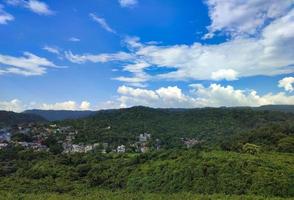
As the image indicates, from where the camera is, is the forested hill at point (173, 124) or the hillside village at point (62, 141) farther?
the forested hill at point (173, 124)

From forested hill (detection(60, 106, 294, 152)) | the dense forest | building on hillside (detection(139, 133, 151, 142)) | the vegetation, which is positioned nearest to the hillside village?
building on hillside (detection(139, 133, 151, 142))

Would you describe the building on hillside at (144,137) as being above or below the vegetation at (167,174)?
above

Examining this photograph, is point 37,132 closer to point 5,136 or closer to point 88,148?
point 5,136

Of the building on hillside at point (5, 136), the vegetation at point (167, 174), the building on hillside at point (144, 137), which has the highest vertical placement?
the building on hillside at point (5, 136)

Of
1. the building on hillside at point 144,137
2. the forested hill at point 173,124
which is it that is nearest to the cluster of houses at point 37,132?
the forested hill at point 173,124

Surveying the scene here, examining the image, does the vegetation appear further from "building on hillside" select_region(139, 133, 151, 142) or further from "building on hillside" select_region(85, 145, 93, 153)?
"building on hillside" select_region(139, 133, 151, 142)

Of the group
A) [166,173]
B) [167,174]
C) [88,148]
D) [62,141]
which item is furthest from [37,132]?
[167,174]

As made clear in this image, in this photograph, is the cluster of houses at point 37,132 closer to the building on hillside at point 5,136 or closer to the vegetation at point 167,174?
the building on hillside at point 5,136

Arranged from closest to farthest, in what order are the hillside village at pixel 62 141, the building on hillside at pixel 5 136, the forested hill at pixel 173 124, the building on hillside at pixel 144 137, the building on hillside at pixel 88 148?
the hillside village at pixel 62 141 → the building on hillside at pixel 88 148 → the building on hillside at pixel 5 136 → the forested hill at pixel 173 124 → the building on hillside at pixel 144 137

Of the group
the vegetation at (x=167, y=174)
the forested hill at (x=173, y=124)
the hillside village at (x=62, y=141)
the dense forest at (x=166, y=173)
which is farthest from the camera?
the forested hill at (x=173, y=124)
